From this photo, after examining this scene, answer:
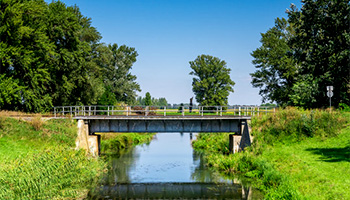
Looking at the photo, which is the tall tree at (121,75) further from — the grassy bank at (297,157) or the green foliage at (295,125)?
the green foliage at (295,125)

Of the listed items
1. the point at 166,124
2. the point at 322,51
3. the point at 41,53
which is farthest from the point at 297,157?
the point at 41,53

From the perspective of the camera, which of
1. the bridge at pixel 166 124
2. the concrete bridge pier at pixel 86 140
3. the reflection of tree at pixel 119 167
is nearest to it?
the reflection of tree at pixel 119 167

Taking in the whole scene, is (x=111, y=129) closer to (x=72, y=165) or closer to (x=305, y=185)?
(x=72, y=165)

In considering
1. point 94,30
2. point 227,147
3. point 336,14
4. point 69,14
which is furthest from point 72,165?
point 94,30

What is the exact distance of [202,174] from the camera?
31906 millimetres

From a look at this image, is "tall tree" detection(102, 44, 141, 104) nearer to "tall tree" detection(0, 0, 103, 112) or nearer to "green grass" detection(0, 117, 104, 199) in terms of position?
"tall tree" detection(0, 0, 103, 112)

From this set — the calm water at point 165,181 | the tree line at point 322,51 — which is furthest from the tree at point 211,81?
the calm water at point 165,181

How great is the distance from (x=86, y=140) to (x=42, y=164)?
16.2 m

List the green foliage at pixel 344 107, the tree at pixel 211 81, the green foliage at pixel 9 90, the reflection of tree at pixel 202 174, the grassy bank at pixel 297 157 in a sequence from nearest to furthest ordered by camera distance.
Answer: the grassy bank at pixel 297 157 < the reflection of tree at pixel 202 174 < the green foliage at pixel 344 107 < the green foliage at pixel 9 90 < the tree at pixel 211 81

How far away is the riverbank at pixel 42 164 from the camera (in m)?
18.7

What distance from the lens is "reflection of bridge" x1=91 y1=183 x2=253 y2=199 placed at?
24.2 metres

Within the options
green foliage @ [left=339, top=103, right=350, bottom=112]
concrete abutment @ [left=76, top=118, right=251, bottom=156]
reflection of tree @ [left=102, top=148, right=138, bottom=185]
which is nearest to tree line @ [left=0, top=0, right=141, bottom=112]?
concrete abutment @ [left=76, top=118, right=251, bottom=156]

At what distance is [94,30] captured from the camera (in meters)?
64.8

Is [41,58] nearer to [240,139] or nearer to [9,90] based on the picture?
[9,90]
